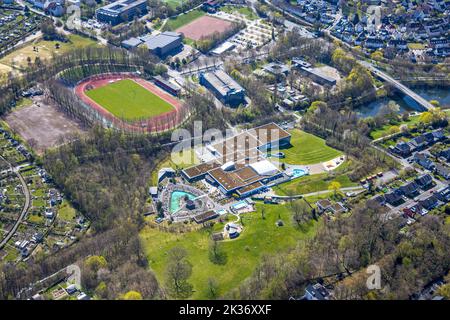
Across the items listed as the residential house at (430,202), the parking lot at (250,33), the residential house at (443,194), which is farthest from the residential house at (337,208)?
the parking lot at (250,33)

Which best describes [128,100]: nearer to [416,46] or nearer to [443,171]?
[443,171]

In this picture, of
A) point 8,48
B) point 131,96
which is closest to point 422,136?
point 131,96

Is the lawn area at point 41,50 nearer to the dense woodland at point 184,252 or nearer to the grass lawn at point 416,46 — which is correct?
the dense woodland at point 184,252

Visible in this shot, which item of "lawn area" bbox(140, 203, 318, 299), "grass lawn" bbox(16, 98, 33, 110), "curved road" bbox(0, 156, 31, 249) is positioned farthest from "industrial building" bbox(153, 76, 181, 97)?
"lawn area" bbox(140, 203, 318, 299)

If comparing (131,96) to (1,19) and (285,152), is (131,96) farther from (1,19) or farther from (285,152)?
(1,19)

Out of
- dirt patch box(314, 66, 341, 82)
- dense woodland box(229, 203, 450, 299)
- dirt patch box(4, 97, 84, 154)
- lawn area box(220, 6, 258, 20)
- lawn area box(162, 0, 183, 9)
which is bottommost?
dirt patch box(314, 66, 341, 82)

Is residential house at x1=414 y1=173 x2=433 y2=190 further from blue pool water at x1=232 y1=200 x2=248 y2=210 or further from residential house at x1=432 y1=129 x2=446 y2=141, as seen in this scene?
blue pool water at x1=232 y1=200 x2=248 y2=210
